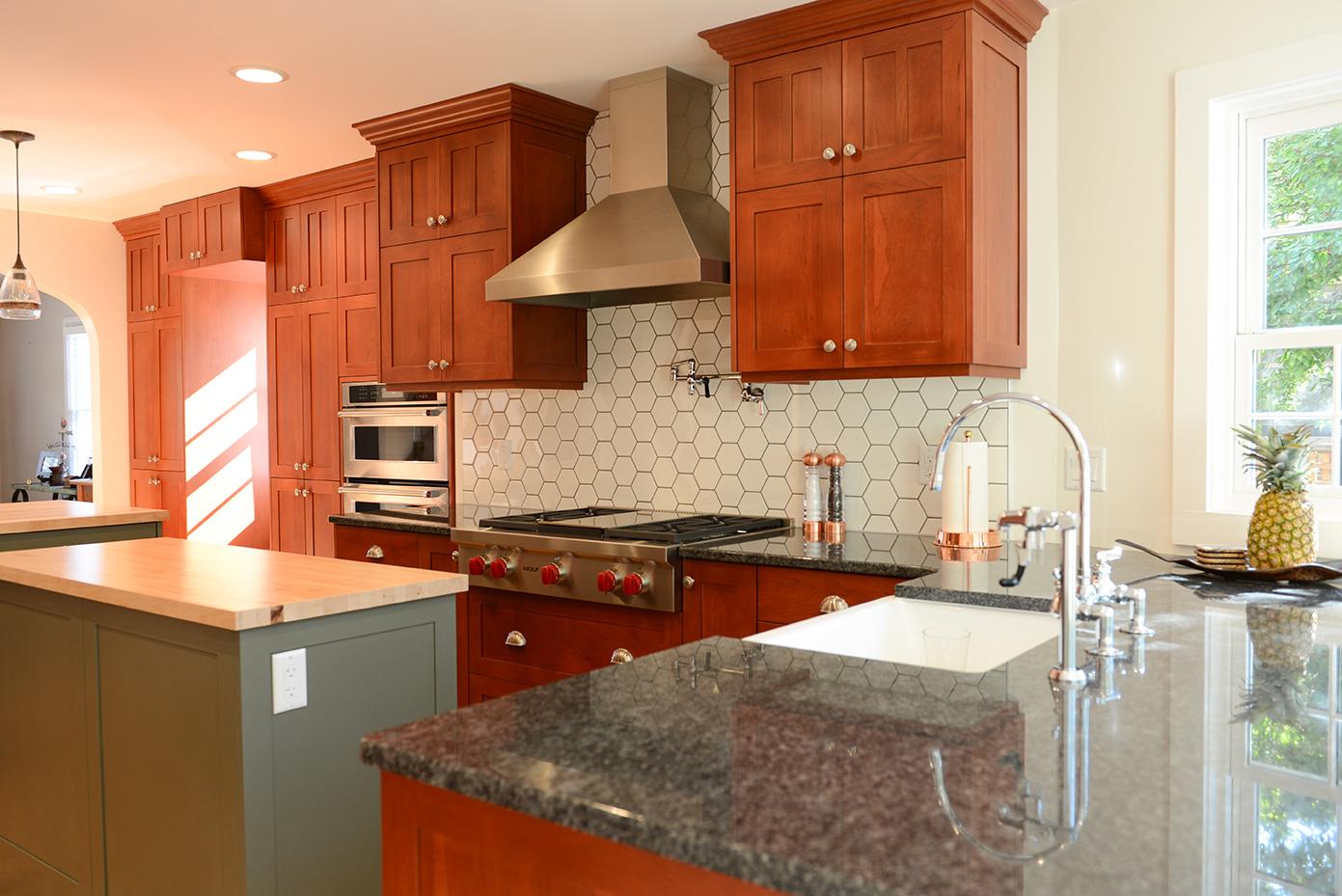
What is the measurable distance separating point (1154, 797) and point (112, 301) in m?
6.74

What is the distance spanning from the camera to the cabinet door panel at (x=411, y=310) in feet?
13.4

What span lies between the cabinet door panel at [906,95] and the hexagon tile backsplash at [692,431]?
727 millimetres

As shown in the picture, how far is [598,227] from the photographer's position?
11.6 ft

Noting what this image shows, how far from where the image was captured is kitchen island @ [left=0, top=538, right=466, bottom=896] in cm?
206

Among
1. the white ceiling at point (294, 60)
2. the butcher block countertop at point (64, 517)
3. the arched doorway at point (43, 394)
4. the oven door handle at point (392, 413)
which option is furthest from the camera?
the arched doorway at point (43, 394)

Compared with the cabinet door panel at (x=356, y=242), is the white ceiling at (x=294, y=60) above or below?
above

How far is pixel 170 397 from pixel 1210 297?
214 inches

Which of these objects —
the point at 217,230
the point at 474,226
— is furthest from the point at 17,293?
the point at 474,226

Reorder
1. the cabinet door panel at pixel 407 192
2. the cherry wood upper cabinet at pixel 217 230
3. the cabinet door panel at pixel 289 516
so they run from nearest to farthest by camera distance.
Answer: the cabinet door panel at pixel 407 192 < the cabinet door panel at pixel 289 516 < the cherry wood upper cabinet at pixel 217 230

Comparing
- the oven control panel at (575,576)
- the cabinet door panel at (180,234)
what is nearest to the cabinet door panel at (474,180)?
the oven control panel at (575,576)

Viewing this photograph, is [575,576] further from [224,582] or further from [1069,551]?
[1069,551]

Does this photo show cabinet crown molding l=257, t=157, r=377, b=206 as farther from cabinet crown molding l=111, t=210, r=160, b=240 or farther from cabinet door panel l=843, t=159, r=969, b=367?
cabinet door panel l=843, t=159, r=969, b=367

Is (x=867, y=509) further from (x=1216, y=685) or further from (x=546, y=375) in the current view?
(x=1216, y=685)

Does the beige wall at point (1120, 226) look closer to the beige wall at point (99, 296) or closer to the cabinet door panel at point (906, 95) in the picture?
the cabinet door panel at point (906, 95)
